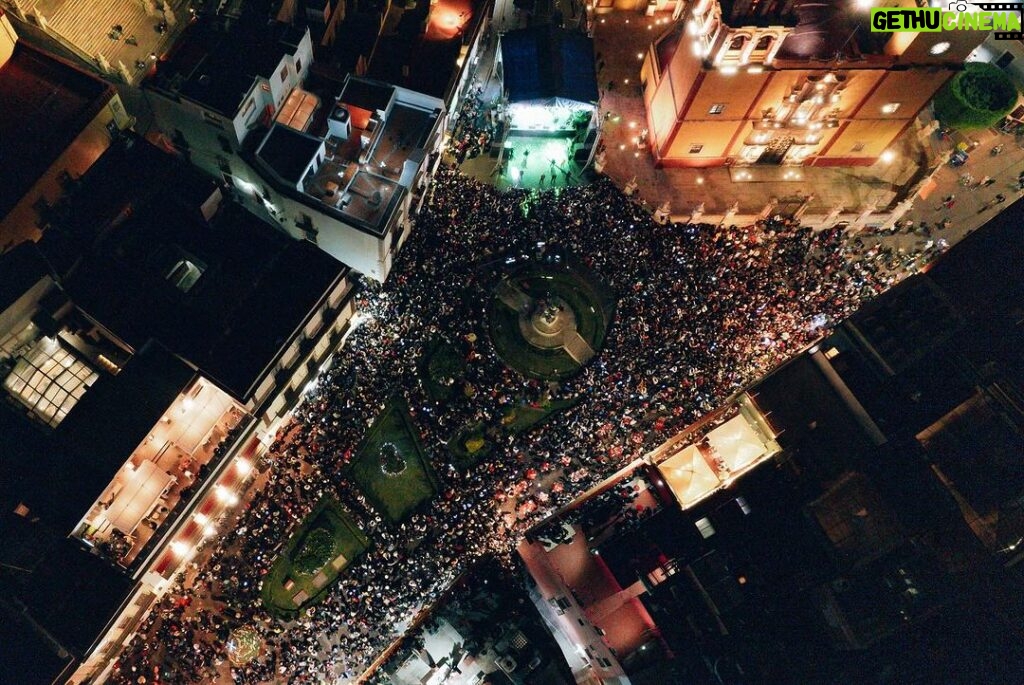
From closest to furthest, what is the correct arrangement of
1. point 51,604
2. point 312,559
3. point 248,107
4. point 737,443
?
point 51,604, point 248,107, point 737,443, point 312,559

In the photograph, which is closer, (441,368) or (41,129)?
(41,129)

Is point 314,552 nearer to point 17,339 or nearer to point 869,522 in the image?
point 17,339

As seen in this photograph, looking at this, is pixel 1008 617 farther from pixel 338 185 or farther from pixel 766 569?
pixel 338 185

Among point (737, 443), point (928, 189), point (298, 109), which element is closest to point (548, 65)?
point (298, 109)

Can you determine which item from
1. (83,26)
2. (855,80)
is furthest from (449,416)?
(83,26)

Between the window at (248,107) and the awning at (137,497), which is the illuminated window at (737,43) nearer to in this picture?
the window at (248,107)

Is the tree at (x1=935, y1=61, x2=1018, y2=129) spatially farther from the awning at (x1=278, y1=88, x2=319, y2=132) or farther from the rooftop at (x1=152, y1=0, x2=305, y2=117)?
the rooftop at (x1=152, y1=0, x2=305, y2=117)
